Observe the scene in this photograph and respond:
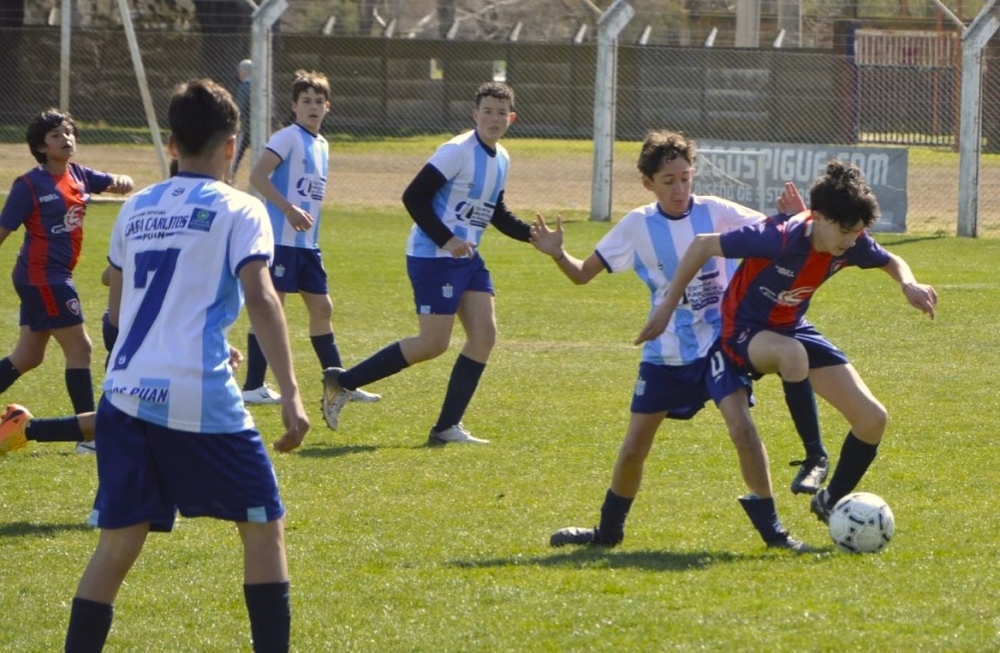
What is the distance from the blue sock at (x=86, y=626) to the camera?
391cm

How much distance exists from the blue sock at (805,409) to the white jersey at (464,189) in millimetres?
2533

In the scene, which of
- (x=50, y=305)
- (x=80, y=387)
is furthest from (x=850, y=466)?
(x=50, y=305)

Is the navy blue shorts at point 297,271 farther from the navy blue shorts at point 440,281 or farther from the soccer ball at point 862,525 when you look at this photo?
the soccer ball at point 862,525

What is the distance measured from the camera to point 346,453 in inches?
295

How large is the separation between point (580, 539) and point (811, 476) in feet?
3.15

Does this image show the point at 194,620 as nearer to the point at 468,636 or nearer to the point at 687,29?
the point at 468,636

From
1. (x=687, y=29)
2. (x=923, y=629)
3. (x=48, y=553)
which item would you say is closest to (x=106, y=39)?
(x=687, y=29)

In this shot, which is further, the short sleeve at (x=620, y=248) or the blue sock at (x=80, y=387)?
the blue sock at (x=80, y=387)

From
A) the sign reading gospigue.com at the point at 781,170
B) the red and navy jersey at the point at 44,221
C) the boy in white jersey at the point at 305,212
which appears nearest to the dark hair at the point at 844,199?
the red and navy jersey at the point at 44,221

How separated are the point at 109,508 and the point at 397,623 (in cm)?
113

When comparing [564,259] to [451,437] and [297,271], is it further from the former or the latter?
[297,271]

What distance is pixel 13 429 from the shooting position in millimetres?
6016

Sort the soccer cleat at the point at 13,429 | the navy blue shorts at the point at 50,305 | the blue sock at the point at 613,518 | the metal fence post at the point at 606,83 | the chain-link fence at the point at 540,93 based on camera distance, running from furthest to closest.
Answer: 1. the chain-link fence at the point at 540,93
2. the metal fence post at the point at 606,83
3. the navy blue shorts at the point at 50,305
4. the soccer cleat at the point at 13,429
5. the blue sock at the point at 613,518

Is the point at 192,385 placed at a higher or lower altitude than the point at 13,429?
higher
